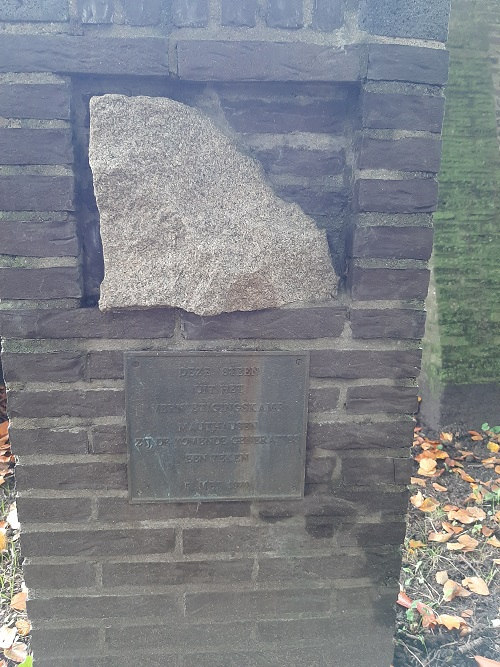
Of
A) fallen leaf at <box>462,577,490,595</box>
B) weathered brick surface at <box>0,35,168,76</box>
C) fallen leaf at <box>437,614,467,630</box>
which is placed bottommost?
fallen leaf at <box>437,614,467,630</box>

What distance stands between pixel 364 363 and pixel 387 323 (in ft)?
0.49

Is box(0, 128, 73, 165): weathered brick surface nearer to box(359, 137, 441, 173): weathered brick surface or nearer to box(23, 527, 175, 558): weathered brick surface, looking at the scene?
box(359, 137, 441, 173): weathered brick surface

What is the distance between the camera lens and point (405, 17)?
1535mm

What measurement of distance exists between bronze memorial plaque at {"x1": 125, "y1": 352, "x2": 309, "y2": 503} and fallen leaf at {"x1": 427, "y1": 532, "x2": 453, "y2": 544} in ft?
4.40

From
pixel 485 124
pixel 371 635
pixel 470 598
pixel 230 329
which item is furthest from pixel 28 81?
pixel 485 124

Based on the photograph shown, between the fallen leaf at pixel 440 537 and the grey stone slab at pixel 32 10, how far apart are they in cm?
277

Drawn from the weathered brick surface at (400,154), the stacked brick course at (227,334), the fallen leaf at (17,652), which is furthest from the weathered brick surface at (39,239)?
the fallen leaf at (17,652)

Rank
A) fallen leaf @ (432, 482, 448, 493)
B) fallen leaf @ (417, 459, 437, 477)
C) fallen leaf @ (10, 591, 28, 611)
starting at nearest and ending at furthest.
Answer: fallen leaf @ (10, 591, 28, 611)
fallen leaf @ (432, 482, 448, 493)
fallen leaf @ (417, 459, 437, 477)

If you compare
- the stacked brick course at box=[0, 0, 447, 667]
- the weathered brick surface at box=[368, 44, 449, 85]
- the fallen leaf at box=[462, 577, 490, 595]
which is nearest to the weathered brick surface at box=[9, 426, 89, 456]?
the stacked brick course at box=[0, 0, 447, 667]

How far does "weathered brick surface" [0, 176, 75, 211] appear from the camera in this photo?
1537 mm

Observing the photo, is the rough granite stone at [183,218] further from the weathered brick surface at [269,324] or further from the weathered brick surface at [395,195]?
the weathered brick surface at [395,195]

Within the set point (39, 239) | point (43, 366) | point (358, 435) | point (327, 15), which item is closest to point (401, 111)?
point (327, 15)

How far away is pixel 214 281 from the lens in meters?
1.60

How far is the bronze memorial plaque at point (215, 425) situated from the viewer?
1.69 meters
